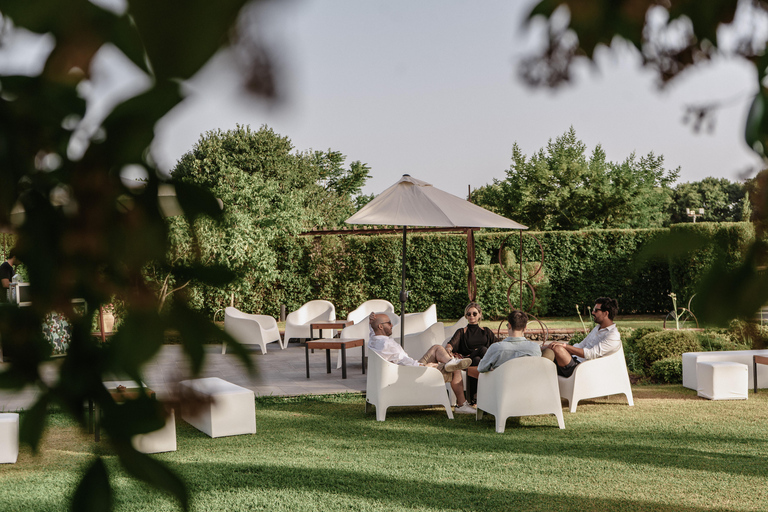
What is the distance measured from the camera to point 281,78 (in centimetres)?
35

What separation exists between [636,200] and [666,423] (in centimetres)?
1972

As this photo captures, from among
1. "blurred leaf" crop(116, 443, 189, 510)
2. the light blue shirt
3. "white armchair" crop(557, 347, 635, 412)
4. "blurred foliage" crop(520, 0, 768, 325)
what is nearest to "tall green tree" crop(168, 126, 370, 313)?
"blurred leaf" crop(116, 443, 189, 510)

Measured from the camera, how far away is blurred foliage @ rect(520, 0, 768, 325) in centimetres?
61

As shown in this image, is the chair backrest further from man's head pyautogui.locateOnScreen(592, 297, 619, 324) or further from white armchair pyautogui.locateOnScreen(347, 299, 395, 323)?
man's head pyautogui.locateOnScreen(592, 297, 619, 324)

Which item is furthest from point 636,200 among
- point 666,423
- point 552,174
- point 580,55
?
point 580,55

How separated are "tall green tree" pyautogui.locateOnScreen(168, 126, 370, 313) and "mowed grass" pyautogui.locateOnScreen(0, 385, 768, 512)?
1.39 m

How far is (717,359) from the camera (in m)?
7.87

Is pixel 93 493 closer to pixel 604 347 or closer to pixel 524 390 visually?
pixel 524 390

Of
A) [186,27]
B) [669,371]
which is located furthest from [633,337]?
[186,27]

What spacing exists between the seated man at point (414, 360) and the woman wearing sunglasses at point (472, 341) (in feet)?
0.83

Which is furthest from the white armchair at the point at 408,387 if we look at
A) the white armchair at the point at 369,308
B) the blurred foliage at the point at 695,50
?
the blurred foliage at the point at 695,50

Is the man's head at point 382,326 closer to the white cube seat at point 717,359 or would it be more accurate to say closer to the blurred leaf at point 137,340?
the white cube seat at point 717,359

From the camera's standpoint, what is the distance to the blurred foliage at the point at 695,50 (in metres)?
0.61

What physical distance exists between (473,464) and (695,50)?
15.4ft
